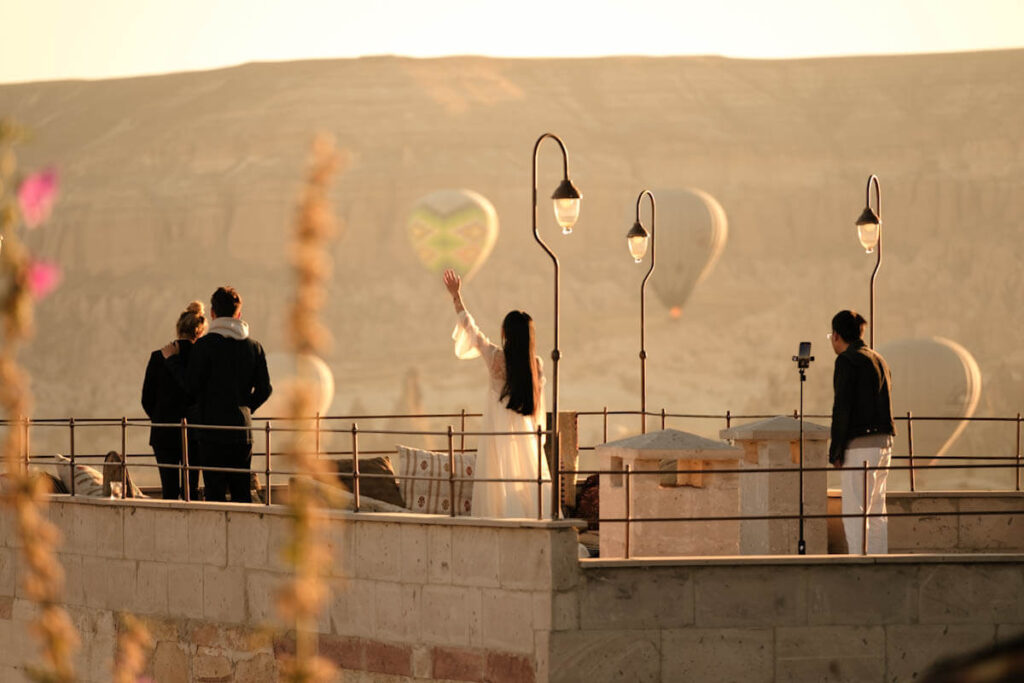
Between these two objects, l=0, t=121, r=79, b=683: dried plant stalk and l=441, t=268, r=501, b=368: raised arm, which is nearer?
l=0, t=121, r=79, b=683: dried plant stalk

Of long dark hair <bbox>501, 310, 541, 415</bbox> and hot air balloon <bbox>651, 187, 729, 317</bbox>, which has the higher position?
hot air balloon <bbox>651, 187, 729, 317</bbox>

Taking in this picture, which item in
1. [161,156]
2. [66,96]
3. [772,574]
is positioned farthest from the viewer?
[66,96]

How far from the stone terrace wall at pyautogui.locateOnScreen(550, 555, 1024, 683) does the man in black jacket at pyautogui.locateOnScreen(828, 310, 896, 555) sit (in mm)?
722

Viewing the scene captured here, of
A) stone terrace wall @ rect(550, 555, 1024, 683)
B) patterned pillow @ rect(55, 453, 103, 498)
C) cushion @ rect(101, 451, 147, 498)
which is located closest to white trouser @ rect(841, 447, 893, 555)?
stone terrace wall @ rect(550, 555, 1024, 683)

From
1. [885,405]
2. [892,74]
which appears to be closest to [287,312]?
[885,405]

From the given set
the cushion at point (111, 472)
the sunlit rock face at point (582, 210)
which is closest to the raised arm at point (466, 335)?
the cushion at point (111, 472)

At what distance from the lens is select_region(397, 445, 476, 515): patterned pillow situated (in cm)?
1342

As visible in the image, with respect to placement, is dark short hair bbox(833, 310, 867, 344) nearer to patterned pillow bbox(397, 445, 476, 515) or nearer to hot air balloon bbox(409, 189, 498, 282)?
patterned pillow bbox(397, 445, 476, 515)

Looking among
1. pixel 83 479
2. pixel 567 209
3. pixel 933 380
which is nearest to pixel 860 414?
pixel 567 209

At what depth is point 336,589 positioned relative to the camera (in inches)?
439

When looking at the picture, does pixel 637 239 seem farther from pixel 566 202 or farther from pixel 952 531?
pixel 566 202

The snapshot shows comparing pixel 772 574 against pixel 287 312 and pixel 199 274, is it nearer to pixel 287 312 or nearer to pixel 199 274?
pixel 287 312

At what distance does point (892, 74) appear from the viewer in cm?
10775

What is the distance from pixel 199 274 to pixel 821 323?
30.0 meters
